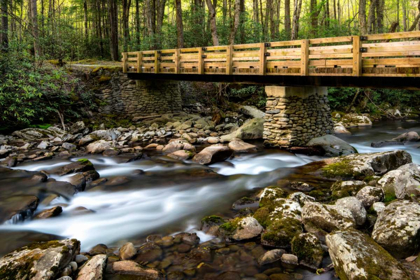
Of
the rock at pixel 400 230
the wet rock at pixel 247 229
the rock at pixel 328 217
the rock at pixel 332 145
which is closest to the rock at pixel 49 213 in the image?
the wet rock at pixel 247 229

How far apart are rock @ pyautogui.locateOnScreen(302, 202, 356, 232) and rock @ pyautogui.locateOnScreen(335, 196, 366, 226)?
0.51 ft

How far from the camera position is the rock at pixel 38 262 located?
4.05 metres

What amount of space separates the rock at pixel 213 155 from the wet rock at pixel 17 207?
5.07 metres

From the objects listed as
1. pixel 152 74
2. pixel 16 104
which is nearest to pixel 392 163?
pixel 152 74

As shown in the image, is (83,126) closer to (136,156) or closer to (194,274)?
(136,156)

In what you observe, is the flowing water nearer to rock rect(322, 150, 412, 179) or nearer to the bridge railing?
rock rect(322, 150, 412, 179)

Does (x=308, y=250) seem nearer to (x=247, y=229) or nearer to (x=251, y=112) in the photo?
(x=247, y=229)

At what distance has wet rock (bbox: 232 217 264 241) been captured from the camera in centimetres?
536

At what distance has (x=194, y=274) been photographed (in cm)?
455

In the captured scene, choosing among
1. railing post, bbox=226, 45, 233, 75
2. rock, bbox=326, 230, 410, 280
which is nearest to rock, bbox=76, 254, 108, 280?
rock, bbox=326, 230, 410, 280

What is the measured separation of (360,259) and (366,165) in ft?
16.5

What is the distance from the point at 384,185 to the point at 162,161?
22.3 ft

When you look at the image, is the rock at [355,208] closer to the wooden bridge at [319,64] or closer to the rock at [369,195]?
the rock at [369,195]

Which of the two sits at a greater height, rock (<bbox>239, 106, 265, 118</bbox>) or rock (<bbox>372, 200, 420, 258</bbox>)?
rock (<bbox>239, 106, 265, 118</bbox>)
